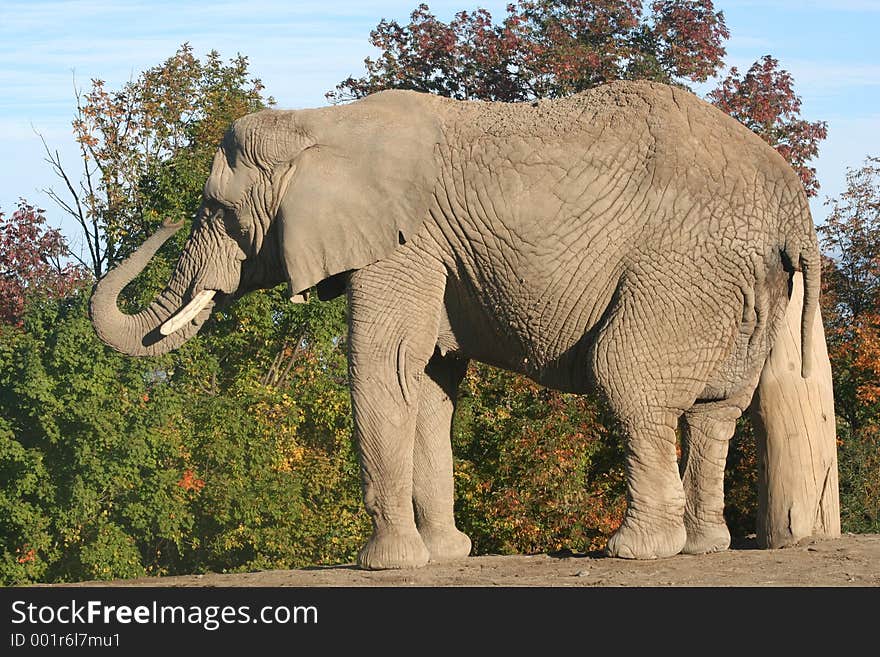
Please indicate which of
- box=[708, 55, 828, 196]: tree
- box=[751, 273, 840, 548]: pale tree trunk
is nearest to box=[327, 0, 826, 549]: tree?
box=[708, 55, 828, 196]: tree

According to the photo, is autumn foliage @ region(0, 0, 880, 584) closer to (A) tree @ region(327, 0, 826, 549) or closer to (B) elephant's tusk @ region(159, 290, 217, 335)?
(A) tree @ region(327, 0, 826, 549)

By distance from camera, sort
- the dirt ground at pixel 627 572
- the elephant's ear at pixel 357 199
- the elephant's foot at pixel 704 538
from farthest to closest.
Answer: the elephant's foot at pixel 704 538 < the elephant's ear at pixel 357 199 < the dirt ground at pixel 627 572

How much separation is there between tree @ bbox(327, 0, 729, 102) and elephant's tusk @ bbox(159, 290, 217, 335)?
16939 mm

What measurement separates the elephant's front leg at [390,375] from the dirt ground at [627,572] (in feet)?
1.31

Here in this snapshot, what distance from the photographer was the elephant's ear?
34.8 ft

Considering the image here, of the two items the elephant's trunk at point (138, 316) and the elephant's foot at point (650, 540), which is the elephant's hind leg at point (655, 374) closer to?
the elephant's foot at point (650, 540)

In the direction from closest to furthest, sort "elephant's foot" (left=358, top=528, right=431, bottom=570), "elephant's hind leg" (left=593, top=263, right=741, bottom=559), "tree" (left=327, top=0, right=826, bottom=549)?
"elephant's hind leg" (left=593, top=263, right=741, bottom=559) < "elephant's foot" (left=358, top=528, right=431, bottom=570) < "tree" (left=327, top=0, right=826, bottom=549)

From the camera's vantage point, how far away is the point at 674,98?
420 inches

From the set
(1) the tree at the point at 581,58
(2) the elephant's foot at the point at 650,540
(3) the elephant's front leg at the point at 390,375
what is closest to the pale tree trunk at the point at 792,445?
(2) the elephant's foot at the point at 650,540

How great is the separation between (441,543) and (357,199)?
108 inches

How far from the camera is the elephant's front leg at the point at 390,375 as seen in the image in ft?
34.8

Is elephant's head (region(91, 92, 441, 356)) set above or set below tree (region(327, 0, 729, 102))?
below

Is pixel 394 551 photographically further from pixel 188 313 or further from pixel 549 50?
pixel 549 50

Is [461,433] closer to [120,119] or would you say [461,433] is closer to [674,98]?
[674,98]
